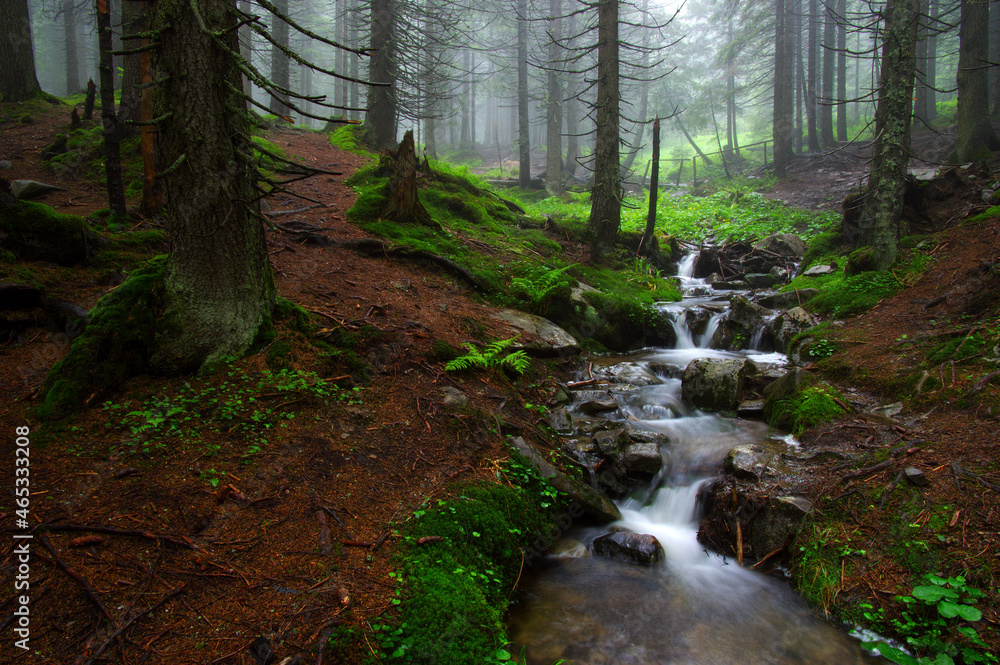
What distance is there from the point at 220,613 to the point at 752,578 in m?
4.05

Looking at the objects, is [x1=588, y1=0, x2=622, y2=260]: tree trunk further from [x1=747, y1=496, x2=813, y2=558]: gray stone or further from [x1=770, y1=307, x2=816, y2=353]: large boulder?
[x1=747, y1=496, x2=813, y2=558]: gray stone

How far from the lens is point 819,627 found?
12.0 feet

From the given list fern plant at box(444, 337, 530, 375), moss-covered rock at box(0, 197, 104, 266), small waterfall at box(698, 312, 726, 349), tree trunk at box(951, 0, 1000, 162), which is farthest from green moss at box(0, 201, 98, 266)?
tree trunk at box(951, 0, 1000, 162)

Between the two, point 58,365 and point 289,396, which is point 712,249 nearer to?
point 289,396

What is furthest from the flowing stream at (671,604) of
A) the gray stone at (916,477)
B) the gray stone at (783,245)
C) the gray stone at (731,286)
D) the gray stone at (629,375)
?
the gray stone at (783,245)

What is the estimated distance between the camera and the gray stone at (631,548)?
14.8ft

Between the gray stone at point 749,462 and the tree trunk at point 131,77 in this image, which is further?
the tree trunk at point 131,77

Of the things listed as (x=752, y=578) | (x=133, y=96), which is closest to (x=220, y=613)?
(x=752, y=578)

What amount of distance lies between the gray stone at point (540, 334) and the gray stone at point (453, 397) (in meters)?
1.98

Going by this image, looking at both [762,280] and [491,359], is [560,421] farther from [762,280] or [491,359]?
[762,280]

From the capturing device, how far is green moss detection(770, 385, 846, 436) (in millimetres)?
5414

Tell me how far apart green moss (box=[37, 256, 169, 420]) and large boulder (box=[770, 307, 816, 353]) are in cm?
853

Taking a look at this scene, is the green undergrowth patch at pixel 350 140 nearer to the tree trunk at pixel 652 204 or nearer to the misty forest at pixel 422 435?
the misty forest at pixel 422 435

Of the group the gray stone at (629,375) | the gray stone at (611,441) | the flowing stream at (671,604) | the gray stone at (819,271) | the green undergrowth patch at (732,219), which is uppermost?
the green undergrowth patch at (732,219)
